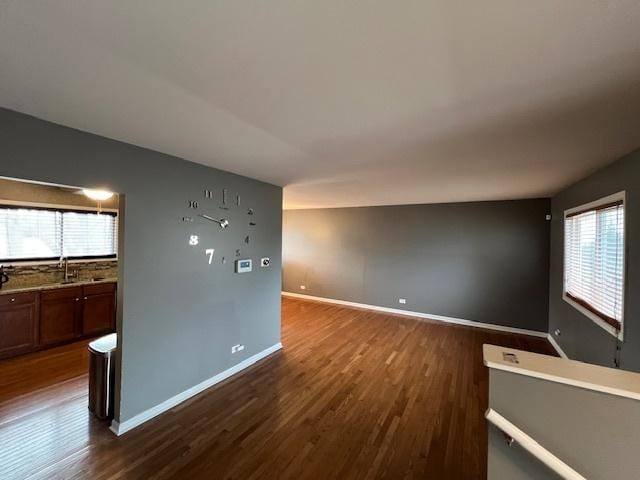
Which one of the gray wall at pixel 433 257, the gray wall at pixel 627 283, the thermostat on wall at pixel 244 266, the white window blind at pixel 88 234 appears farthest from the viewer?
the gray wall at pixel 433 257

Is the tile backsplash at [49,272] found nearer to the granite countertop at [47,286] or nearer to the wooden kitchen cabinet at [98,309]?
the granite countertop at [47,286]

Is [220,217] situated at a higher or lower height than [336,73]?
lower

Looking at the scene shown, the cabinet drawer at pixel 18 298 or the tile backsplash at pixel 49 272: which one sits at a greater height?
the tile backsplash at pixel 49 272

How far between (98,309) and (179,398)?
9.09 ft

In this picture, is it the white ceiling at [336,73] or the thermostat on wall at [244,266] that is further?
the thermostat on wall at [244,266]

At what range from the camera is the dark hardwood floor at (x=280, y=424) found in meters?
2.06

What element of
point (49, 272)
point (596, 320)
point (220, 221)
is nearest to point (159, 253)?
point (220, 221)

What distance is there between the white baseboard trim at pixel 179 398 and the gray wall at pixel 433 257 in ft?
11.3

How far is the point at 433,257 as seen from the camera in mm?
5957

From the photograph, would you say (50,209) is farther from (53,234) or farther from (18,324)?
(18,324)

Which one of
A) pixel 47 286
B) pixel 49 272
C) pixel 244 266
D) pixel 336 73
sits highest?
pixel 336 73

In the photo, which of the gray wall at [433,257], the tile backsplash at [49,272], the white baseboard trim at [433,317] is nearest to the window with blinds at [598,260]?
the gray wall at [433,257]

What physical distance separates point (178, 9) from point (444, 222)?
5.87m

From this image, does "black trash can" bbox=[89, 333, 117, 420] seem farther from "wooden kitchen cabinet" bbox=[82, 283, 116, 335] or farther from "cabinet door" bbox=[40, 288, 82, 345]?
"wooden kitchen cabinet" bbox=[82, 283, 116, 335]
